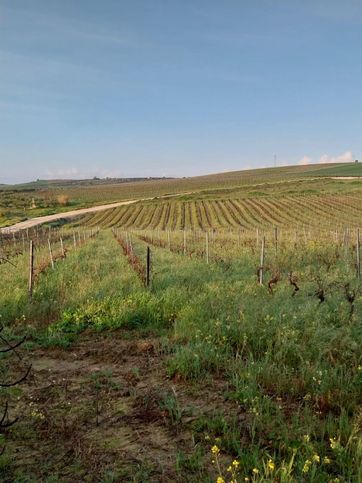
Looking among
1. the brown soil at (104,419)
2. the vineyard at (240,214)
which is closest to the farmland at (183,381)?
the brown soil at (104,419)

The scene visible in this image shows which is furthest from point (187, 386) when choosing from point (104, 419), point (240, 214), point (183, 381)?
point (240, 214)

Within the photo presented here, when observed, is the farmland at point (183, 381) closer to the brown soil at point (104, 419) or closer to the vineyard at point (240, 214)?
the brown soil at point (104, 419)

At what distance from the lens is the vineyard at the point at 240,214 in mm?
40594

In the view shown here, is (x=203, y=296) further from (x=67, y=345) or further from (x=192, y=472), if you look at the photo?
(x=192, y=472)

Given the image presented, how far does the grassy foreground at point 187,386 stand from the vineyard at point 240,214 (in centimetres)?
3058

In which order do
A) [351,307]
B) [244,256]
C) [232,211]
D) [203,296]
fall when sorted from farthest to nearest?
[232,211]
[244,256]
[203,296]
[351,307]

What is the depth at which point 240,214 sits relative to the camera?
155ft

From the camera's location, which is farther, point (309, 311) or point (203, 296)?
point (203, 296)

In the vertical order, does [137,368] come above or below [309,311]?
below

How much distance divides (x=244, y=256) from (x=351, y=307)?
8890 mm

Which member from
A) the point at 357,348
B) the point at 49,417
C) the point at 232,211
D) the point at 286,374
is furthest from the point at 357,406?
the point at 232,211

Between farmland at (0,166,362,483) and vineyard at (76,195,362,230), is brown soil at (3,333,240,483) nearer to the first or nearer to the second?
farmland at (0,166,362,483)

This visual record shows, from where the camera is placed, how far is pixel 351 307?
20.4 ft

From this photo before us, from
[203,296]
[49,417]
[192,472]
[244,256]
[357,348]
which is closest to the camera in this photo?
[192,472]
